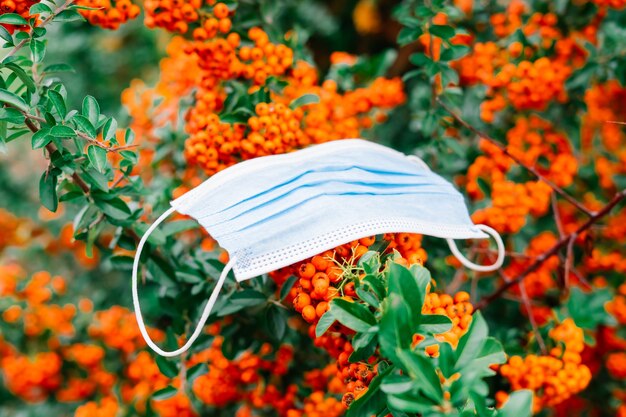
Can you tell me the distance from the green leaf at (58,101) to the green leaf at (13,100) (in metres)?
0.06

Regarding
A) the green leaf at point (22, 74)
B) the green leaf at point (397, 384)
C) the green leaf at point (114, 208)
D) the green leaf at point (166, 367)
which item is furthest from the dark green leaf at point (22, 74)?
the green leaf at point (397, 384)

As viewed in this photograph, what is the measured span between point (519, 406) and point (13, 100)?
125cm

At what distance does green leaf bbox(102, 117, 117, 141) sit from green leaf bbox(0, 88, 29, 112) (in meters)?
0.18

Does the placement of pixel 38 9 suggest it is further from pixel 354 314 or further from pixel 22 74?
pixel 354 314

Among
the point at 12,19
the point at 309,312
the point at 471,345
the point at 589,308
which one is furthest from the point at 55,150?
the point at 589,308

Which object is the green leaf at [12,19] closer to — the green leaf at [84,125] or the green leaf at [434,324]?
the green leaf at [84,125]

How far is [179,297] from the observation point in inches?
68.2

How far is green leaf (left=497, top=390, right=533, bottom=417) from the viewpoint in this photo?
94cm

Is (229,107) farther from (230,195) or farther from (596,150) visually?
(596,150)

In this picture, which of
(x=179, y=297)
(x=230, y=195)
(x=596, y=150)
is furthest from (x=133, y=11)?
(x=596, y=150)

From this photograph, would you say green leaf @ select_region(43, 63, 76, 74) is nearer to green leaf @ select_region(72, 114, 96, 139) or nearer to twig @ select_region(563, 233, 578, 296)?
green leaf @ select_region(72, 114, 96, 139)

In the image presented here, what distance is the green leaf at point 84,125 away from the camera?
1367 millimetres

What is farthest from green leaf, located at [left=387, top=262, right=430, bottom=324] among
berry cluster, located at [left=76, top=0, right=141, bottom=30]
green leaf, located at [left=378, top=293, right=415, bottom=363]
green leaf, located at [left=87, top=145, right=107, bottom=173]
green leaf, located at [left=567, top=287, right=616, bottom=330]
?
berry cluster, located at [left=76, top=0, right=141, bottom=30]

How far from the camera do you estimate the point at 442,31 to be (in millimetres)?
1782
